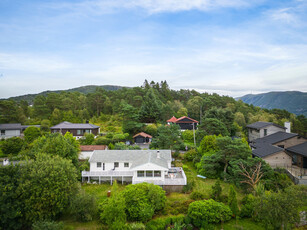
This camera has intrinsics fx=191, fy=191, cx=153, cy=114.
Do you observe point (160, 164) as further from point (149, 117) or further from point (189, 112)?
point (189, 112)

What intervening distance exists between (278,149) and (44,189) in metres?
24.6

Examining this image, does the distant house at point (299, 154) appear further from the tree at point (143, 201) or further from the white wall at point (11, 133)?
the white wall at point (11, 133)

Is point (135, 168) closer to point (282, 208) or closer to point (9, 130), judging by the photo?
point (282, 208)

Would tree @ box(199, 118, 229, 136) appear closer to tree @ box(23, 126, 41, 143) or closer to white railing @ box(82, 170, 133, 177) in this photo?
white railing @ box(82, 170, 133, 177)

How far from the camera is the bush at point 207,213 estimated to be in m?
13.7

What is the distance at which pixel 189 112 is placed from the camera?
60.0m

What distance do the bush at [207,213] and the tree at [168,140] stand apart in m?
15.0

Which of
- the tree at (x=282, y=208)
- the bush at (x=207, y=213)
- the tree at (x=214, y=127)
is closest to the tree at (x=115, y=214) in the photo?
the bush at (x=207, y=213)

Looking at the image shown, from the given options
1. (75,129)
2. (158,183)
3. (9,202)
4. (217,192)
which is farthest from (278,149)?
(75,129)

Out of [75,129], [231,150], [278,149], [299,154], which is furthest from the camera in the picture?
[75,129]

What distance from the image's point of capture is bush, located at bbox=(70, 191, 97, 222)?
1397 cm

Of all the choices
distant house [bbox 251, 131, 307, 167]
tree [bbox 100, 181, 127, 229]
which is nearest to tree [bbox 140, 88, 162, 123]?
distant house [bbox 251, 131, 307, 167]

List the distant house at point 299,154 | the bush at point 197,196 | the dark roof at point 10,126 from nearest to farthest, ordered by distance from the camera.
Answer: the bush at point 197,196
the distant house at point 299,154
the dark roof at point 10,126

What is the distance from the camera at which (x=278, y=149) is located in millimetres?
22922
